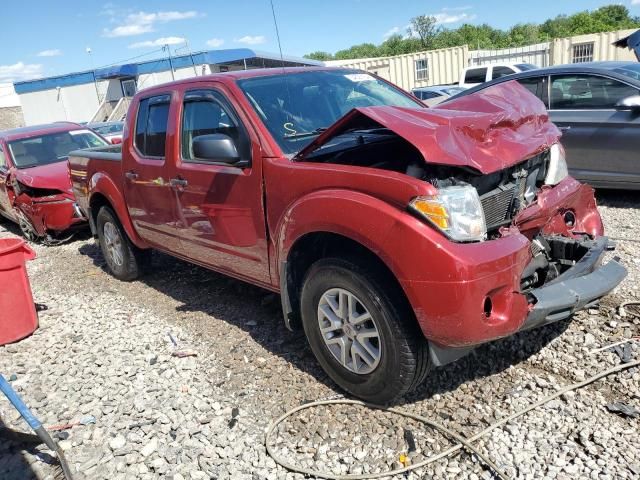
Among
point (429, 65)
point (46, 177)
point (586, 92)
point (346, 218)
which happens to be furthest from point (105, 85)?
point (346, 218)

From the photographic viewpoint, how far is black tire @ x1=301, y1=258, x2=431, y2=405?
2.73 m

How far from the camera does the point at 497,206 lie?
9.84 feet

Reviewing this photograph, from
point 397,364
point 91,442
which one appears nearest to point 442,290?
point 397,364

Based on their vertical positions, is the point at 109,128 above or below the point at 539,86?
below

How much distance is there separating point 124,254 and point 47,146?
13.6 feet

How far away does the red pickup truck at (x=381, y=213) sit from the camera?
2.56 meters

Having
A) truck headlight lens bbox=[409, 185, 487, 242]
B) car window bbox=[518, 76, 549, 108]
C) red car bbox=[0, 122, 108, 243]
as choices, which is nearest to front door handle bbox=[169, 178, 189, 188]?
truck headlight lens bbox=[409, 185, 487, 242]

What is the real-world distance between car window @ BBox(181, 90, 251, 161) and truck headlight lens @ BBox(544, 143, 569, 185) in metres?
1.91

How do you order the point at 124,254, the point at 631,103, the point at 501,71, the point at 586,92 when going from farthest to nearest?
1. the point at 501,71
2. the point at 586,92
3. the point at 124,254
4. the point at 631,103

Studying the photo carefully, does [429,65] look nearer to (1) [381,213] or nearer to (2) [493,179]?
(2) [493,179]

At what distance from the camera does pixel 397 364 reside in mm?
2785

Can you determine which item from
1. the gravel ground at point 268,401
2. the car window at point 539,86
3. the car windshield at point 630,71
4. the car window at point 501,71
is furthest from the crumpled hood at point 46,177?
the car window at point 501,71

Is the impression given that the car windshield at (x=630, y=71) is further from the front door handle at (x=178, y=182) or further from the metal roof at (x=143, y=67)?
the metal roof at (x=143, y=67)

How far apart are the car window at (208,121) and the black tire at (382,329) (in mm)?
1035
